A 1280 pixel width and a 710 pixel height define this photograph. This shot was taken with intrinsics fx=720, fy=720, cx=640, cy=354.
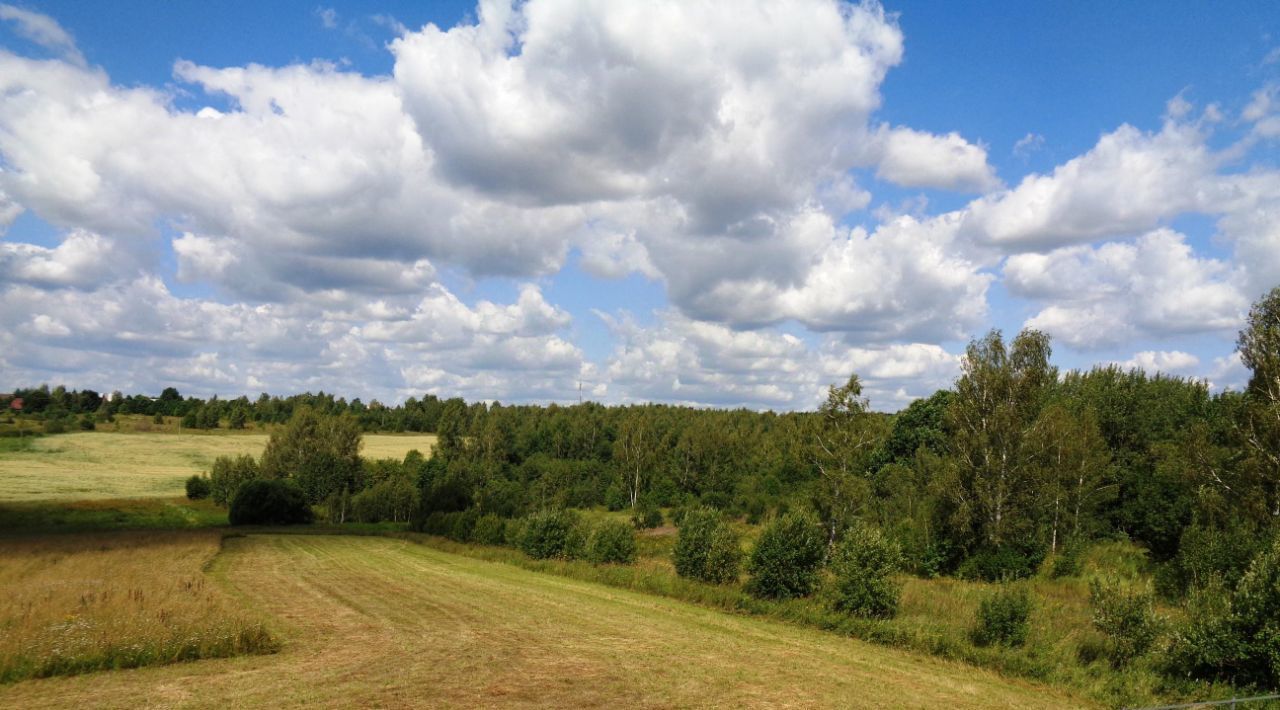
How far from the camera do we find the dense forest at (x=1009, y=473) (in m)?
42.4

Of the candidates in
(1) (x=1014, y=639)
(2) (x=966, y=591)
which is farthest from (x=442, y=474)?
(1) (x=1014, y=639)

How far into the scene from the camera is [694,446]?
404ft

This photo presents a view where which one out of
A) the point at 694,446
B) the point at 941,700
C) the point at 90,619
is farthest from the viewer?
the point at 694,446

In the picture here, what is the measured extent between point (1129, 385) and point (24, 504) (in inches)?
4455

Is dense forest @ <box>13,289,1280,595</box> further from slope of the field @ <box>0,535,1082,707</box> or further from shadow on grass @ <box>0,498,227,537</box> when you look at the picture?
shadow on grass @ <box>0,498,227,537</box>

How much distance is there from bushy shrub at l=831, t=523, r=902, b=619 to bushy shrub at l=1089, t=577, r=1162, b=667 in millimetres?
7182

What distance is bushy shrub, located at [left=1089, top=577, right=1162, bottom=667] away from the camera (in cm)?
2173

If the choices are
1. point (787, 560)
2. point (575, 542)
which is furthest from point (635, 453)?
point (787, 560)

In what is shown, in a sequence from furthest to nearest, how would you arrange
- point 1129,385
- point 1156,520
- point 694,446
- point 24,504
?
point 694,446
point 1129,385
point 24,504
point 1156,520

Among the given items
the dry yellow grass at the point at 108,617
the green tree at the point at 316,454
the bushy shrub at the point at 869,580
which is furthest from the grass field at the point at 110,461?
the bushy shrub at the point at 869,580

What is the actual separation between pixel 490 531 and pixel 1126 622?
4310 centimetres

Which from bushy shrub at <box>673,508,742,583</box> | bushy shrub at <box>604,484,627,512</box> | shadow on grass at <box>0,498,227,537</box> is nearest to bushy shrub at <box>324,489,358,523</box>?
shadow on grass at <box>0,498,227,537</box>

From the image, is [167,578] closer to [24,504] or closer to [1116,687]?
[1116,687]

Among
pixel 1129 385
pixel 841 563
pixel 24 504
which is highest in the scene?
pixel 1129 385
